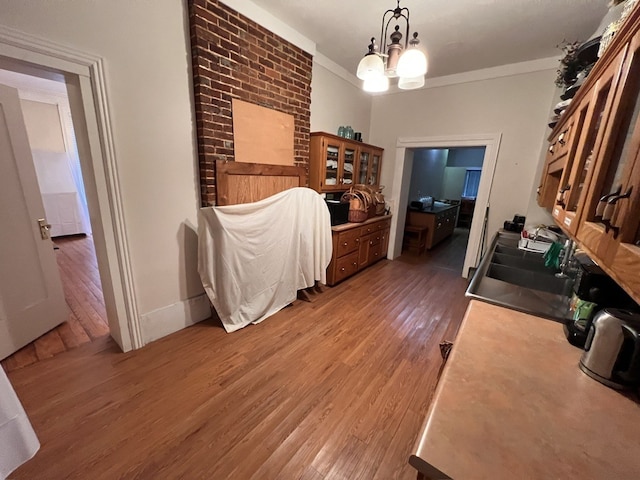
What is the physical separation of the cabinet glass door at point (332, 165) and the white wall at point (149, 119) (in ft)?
5.70

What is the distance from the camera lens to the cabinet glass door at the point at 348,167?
3.79 m

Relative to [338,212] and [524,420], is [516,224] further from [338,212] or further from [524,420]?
[524,420]

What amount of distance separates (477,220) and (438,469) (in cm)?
396

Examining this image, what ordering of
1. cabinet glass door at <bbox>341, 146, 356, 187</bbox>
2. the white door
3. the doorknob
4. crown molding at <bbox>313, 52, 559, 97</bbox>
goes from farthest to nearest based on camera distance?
cabinet glass door at <bbox>341, 146, 356, 187</bbox> → crown molding at <bbox>313, 52, 559, 97</bbox> → the doorknob → the white door

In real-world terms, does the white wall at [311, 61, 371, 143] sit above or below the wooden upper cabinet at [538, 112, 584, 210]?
above

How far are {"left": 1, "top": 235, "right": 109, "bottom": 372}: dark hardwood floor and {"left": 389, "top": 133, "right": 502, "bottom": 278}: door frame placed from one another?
4270 millimetres

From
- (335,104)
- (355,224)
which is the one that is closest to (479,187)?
(355,224)

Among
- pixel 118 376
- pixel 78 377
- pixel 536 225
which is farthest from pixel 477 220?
pixel 78 377

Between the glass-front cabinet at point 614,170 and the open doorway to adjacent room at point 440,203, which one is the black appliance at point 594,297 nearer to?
the glass-front cabinet at point 614,170

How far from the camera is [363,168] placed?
4.23m

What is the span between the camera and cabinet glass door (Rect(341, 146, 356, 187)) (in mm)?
3795

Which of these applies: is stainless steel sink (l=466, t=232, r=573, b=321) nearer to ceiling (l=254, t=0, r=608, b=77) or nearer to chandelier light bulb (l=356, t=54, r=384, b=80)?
chandelier light bulb (l=356, t=54, r=384, b=80)

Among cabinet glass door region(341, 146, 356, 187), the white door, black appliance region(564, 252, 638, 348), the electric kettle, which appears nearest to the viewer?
the electric kettle

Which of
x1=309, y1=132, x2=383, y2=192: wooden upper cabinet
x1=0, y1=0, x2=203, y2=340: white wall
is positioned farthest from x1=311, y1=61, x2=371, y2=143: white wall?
x1=0, y1=0, x2=203, y2=340: white wall
